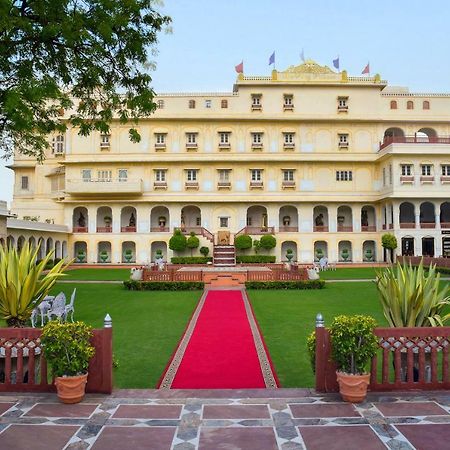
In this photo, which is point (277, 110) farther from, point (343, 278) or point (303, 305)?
point (303, 305)

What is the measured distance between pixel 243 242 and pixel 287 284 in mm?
14528

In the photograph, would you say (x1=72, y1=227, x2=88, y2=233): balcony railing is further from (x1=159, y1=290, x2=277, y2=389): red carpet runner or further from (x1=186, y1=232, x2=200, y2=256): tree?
(x1=159, y1=290, x2=277, y2=389): red carpet runner

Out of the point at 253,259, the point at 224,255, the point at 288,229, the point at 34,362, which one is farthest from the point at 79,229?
the point at 34,362

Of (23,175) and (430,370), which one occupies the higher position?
(23,175)

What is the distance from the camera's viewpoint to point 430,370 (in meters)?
6.29

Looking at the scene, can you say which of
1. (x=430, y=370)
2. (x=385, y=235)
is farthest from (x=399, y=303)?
(x=385, y=235)

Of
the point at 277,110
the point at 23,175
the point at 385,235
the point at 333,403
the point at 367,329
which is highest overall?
the point at 277,110

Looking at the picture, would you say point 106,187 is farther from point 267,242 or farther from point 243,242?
point 267,242

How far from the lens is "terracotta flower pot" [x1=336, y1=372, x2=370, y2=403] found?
18.7 ft

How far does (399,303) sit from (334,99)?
35.6m

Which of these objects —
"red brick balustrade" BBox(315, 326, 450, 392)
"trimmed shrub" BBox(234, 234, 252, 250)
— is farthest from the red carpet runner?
"trimmed shrub" BBox(234, 234, 252, 250)

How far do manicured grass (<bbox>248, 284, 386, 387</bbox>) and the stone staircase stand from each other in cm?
1180

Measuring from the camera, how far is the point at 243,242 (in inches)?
1401

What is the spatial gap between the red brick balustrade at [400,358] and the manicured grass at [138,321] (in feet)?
8.49
